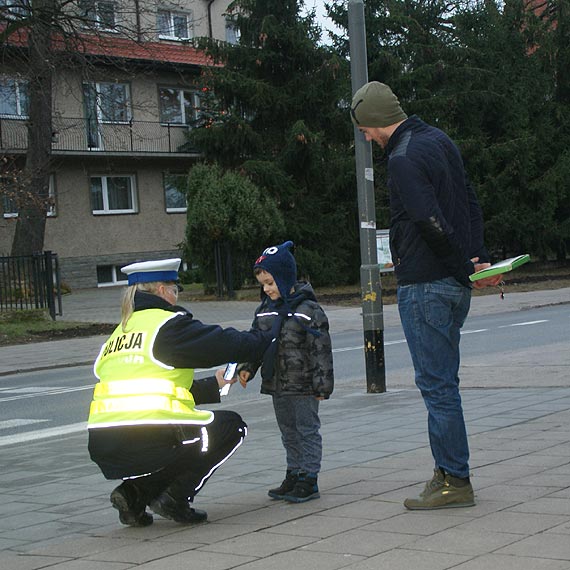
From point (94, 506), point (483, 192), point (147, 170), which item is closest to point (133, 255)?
point (147, 170)

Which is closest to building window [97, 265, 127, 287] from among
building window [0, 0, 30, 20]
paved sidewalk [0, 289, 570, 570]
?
building window [0, 0, 30, 20]

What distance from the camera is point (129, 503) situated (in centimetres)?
540

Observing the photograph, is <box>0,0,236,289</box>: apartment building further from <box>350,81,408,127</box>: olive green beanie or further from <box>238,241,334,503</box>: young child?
<box>350,81,408,127</box>: olive green beanie

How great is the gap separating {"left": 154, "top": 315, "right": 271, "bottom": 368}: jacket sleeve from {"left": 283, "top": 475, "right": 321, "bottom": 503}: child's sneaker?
84 cm

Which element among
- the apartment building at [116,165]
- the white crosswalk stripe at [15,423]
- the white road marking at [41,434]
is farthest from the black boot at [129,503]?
the apartment building at [116,165]

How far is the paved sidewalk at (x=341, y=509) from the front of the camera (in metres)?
4.56

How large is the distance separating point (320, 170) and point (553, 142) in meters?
12.2

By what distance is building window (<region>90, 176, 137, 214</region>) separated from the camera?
40.5 m

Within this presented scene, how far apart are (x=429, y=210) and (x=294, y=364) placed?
4.14 feet

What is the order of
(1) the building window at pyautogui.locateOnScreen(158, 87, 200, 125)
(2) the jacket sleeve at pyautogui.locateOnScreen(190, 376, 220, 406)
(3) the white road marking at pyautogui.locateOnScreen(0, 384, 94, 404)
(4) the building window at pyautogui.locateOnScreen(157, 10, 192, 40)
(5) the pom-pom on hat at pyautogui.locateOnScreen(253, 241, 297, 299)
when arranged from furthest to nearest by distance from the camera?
(1) the building window at pyautogui.locateOnScreen(158, 87, 200, 125), (4) the building window at pyautogui.locateOnScreen(157, 10, 192, 40), (3) the white road marking at pyautogui.locateOnScreen(0, 384, 94, 404), (5) the pom-pom on hat at pyautogui.locateOnScreen(253, 241, 297, 299), (2) the jacket sleeve at pyautogui.locateOnScreen(190, 376, 220, 406)

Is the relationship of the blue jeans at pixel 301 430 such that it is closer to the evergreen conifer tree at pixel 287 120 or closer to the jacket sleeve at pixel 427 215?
the jacket sleeve at pixel 427 215

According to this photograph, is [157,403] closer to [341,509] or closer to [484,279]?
[341,509]

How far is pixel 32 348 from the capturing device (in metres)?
21.0

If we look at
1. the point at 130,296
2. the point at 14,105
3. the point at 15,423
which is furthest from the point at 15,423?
the point at 14,105
